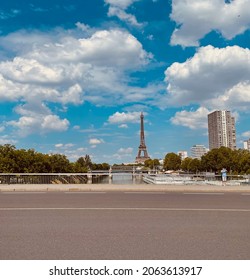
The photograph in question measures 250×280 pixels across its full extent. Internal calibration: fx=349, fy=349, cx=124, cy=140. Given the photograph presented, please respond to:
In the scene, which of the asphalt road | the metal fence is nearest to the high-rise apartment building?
the metal fence

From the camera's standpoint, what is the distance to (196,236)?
7359 mm

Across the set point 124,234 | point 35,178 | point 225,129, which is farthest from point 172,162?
point 124,234

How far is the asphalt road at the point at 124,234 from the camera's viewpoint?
235 inches

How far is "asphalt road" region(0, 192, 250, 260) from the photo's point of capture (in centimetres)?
598

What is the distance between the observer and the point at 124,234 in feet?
24.7

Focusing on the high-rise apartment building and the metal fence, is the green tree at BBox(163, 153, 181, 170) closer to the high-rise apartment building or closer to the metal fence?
the high-rise apartment building

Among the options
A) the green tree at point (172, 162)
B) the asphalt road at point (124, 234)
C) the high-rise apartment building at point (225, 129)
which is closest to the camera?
the asphalt road at point (124, 234)

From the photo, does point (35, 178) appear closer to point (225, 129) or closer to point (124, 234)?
point (124, 234)

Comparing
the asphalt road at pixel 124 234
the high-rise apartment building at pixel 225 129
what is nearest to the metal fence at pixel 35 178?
the asphalt road at pixel 124 234

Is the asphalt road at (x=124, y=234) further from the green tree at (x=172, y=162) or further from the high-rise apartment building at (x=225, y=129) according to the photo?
the high-rise apartment building at (x=225, y=129)

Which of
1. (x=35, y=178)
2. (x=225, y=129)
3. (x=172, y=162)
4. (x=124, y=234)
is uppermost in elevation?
(x=225, y=129)

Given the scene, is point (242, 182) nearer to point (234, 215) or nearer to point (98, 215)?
point (234, 215)

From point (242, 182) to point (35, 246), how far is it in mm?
25796
